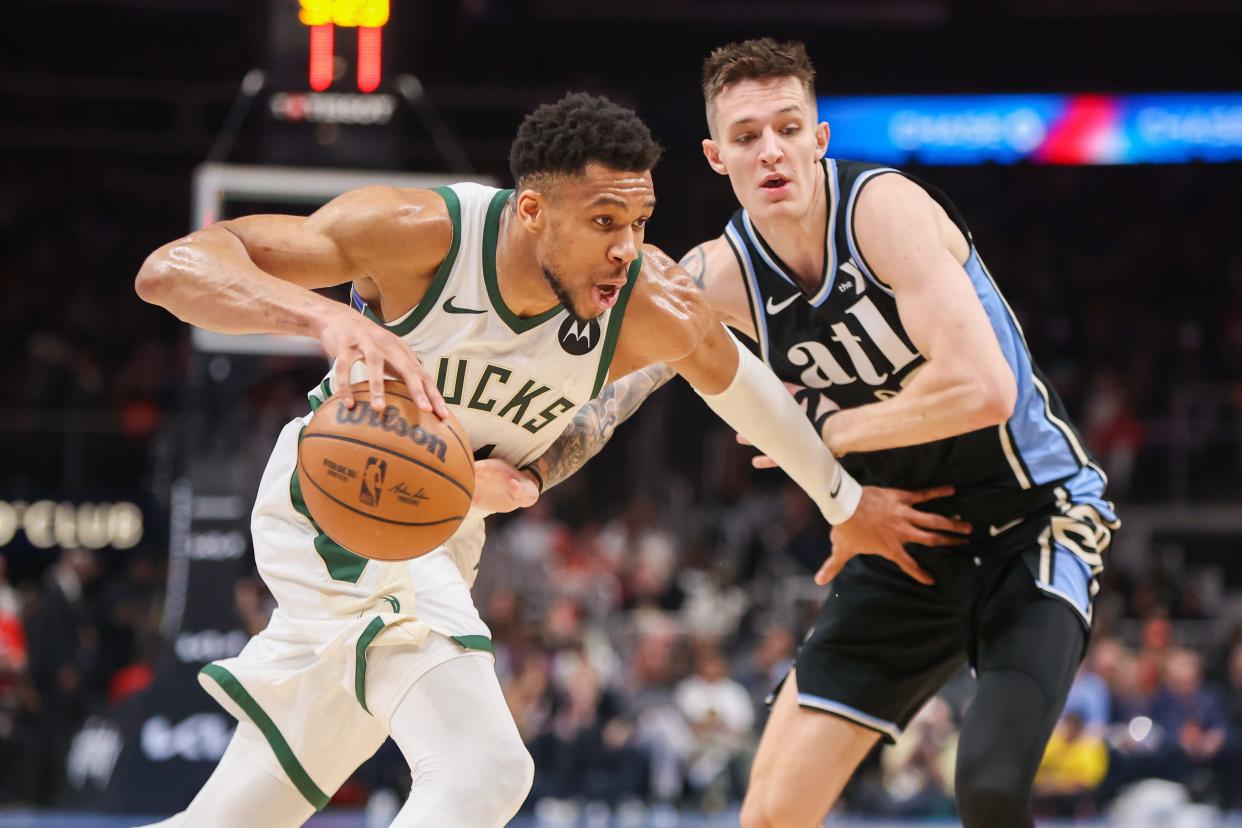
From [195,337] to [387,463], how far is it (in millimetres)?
6913

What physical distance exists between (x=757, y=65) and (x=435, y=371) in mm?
1275

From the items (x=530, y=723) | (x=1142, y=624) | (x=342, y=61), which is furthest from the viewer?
(x=1142, y=624)

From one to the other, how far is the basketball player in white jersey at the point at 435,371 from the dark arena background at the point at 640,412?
2.13 meters

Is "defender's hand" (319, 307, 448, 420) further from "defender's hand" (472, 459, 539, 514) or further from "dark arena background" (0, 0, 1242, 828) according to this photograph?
"dark arena background" (0, 0, 1242, 828)

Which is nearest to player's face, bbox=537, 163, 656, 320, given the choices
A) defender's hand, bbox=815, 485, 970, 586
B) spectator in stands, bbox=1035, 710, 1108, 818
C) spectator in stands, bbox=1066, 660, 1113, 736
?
defender's hand, bbox=815, 485, 970, 586

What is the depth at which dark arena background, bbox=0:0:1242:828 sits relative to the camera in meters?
9.62

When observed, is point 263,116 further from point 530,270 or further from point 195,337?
point 530,270

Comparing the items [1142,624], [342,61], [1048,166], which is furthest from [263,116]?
[1048,166]

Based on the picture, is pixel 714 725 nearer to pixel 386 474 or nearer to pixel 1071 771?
pixel 1071 771

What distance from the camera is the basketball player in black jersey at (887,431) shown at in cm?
394

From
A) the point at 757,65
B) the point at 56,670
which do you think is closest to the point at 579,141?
the point at 757,65

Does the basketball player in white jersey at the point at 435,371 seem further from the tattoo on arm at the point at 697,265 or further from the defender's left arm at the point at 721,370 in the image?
the tattoo on arm at the point at 697,265

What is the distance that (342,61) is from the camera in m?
9.26

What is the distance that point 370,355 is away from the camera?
302 cm
